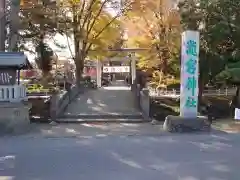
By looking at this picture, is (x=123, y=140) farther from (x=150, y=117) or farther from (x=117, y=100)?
(x=117, y=100)

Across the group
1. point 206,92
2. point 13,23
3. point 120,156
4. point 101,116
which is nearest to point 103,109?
point 101,116

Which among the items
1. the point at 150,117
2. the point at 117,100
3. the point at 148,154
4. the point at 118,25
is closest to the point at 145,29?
the point at 118,25

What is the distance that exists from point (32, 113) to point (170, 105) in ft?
27.3

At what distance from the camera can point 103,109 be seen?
21656 mm

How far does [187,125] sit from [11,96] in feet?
24.2

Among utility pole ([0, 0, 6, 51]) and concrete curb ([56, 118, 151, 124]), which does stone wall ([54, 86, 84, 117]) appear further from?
utility pole ([0, 0, 6, 51])

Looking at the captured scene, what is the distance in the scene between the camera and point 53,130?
15.9 metres

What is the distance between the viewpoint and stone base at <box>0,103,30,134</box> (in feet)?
50.4

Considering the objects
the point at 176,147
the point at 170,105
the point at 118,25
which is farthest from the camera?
the point at 118,25

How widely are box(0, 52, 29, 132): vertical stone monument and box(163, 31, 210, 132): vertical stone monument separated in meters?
6.05

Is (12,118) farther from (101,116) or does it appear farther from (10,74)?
(101,116)

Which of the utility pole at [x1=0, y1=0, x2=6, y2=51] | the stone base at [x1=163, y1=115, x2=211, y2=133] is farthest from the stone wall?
the stone base at [x1=163, y1=115, x2=211, y2=133]

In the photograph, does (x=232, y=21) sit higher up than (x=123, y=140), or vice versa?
(x=232, y=21)

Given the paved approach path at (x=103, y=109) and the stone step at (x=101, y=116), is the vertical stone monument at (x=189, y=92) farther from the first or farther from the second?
the stone step at (x=101, y=116)
